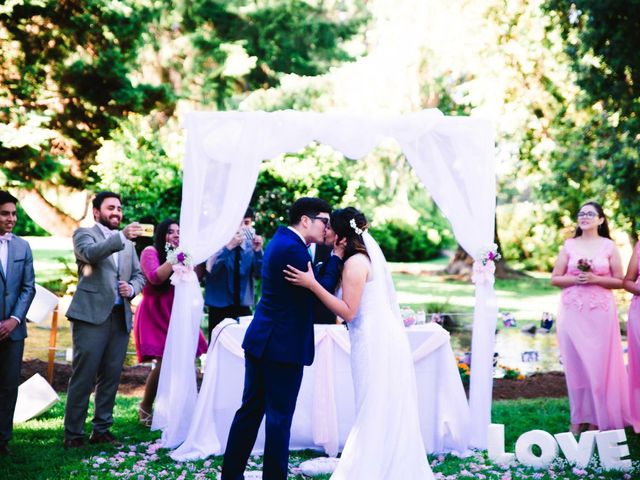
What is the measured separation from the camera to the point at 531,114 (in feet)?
54.7

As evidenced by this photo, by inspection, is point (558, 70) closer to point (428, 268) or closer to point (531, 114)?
point (531, 114)

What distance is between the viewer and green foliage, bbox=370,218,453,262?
28.4 meters

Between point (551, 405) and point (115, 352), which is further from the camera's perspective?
point (551, 405)

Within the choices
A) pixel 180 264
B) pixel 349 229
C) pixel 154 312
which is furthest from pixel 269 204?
pixel 349 229

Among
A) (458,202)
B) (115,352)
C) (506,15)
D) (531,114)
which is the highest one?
(506,15)

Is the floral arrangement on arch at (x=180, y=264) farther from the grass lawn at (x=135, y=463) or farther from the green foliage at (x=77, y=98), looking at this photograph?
the green foliage at (x=77, y=98)

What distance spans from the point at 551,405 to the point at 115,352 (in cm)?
433

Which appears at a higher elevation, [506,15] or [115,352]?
[506,15]

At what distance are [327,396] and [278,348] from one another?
1548mm

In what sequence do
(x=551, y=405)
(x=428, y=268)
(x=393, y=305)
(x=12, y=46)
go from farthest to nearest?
(x=428, y=268)
(x=12, y=46)
(x=551, y=405)
(x=393, y=305)

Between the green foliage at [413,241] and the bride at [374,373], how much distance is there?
73.1ft

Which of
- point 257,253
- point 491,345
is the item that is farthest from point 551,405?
point 257,253

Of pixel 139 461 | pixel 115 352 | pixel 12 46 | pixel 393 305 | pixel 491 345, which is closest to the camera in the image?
pixel 393 305

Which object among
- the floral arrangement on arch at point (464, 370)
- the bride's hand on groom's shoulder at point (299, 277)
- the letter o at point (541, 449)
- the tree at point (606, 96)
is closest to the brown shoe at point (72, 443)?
the bride's hand on groom's shoulder at point (299, 277)
